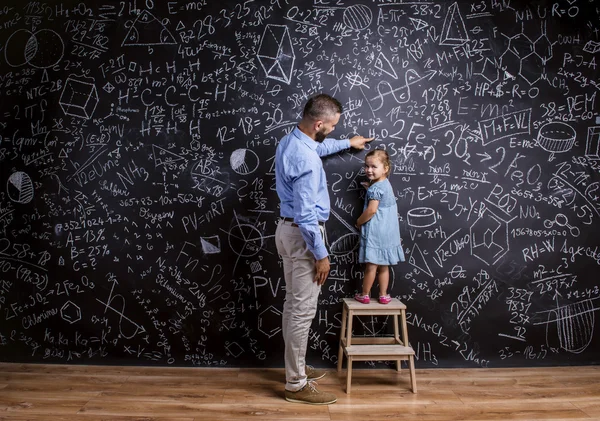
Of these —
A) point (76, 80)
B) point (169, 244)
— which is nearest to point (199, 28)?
point (76, 80)

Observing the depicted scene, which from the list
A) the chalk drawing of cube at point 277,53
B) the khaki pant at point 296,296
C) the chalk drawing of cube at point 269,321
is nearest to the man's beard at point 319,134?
the khaki pant at point 296,296

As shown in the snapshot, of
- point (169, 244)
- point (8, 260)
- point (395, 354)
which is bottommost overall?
point (395, 354)

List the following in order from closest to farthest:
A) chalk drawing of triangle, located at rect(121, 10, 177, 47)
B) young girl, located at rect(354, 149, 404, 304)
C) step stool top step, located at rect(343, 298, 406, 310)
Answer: step stool top step, located at rect(343, 298, 406, 310) < young girl, located at rect(354, 149, 404, 304) < chalk drawing of triangle, located at rect(121, 10, 177, 47)

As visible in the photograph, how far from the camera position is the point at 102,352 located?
360cm

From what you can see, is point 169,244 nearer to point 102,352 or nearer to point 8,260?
point 102,352

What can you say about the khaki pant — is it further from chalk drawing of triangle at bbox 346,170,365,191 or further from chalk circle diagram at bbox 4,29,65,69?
chalk circle diagram at bbox 4,29,65,69

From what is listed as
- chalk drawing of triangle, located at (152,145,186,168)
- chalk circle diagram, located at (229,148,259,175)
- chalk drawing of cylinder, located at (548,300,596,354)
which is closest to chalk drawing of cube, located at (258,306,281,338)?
chalk circle diagram, located at (229,148,259,175)

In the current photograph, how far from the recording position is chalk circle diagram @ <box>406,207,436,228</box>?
3.55 metres

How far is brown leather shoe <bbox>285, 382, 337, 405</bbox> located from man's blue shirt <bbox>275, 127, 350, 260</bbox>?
2.98ft

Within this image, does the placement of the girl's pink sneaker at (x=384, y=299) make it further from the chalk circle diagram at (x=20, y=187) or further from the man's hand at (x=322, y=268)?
the chalk circle diagram at (x=20, y=187)

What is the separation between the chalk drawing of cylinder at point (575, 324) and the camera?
142 inches

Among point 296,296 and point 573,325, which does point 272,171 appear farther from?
point 573,325

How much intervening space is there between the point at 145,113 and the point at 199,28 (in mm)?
793

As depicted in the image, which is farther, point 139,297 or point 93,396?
point 139,297
